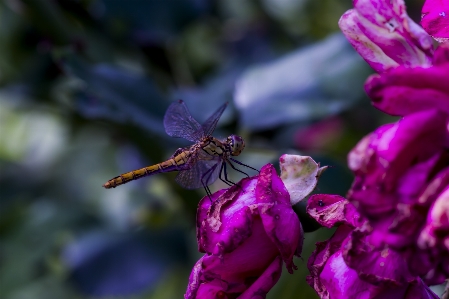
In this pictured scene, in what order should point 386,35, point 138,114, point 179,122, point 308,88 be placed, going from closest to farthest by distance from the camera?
point 386,35 < point 179,122 < point 138,114 < point 308,88

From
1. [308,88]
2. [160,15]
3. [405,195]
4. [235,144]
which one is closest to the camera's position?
[405,195]

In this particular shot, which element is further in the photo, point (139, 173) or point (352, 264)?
point (139, 173)

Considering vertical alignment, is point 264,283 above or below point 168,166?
below

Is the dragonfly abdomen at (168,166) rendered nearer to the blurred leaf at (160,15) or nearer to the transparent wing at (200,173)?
the transparent wing at (200,173)

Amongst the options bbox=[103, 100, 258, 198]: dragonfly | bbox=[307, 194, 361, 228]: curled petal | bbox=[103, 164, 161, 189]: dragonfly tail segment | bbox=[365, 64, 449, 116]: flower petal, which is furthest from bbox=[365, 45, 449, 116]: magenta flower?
bbox=[103, 164, 161, 189]: dragonfly tail segment

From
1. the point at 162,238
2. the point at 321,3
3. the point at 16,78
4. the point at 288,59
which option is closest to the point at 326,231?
the point at 288,59

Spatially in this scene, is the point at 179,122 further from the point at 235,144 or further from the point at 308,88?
the point at 308,88

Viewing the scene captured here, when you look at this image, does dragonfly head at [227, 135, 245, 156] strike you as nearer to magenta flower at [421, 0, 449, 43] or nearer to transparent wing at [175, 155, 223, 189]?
transparent wing at [175, 155, 223, 189]

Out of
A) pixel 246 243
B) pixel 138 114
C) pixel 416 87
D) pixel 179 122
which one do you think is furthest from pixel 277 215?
pixel 138 114
